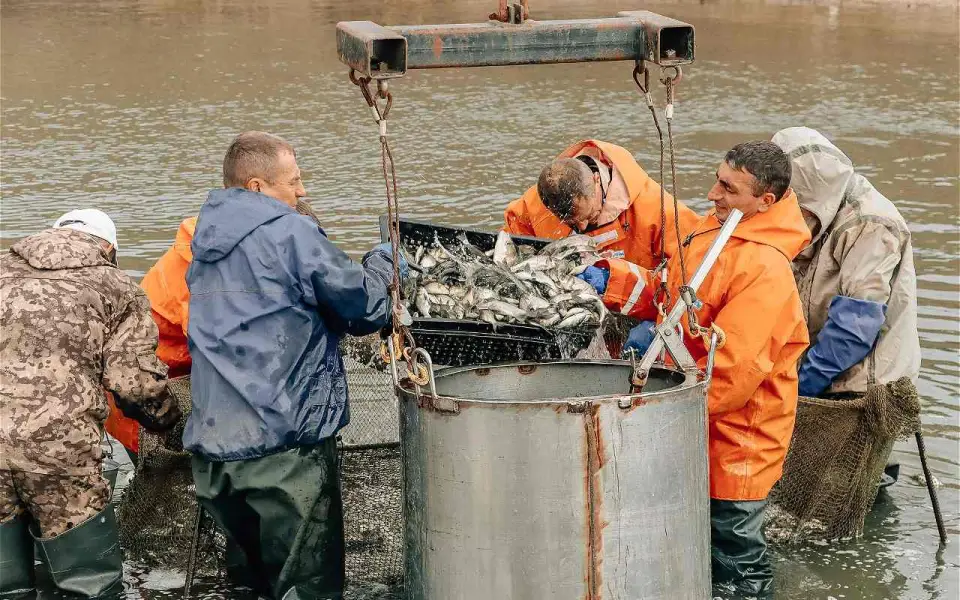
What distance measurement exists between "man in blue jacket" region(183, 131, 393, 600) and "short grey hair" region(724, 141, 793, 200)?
1558 mm

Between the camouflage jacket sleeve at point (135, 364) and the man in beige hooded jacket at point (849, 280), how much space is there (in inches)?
125

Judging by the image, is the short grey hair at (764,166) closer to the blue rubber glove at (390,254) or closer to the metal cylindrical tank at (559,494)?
the metal cylindrical tank at (559,494)

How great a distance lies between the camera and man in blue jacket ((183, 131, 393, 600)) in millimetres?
4676

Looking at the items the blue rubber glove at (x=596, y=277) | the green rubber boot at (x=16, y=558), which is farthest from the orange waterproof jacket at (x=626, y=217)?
the green rubber boot at (x=16, y=558)

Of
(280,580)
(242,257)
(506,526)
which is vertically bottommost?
(280,580)

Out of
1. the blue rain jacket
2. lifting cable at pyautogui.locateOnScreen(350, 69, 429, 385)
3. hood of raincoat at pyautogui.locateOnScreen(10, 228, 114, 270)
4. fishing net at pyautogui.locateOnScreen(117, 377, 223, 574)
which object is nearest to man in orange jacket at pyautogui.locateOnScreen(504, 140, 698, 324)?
the blue rain jacket

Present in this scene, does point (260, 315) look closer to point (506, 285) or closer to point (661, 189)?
point (506, 285)

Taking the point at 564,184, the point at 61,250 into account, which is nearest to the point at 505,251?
the point at 564,184

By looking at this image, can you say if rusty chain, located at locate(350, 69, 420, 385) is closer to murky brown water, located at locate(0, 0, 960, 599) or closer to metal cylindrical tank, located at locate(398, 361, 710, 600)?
metal cylindrical tank, located at locate(398, 361, 710, 600)

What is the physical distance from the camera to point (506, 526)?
13.3 feet

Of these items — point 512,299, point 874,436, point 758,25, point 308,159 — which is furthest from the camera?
point 758,25

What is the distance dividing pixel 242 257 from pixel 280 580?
136 centimetres

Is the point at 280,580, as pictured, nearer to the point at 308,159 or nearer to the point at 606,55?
the point at 606,55

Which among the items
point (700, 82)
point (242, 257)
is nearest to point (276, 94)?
point (700, 82)
